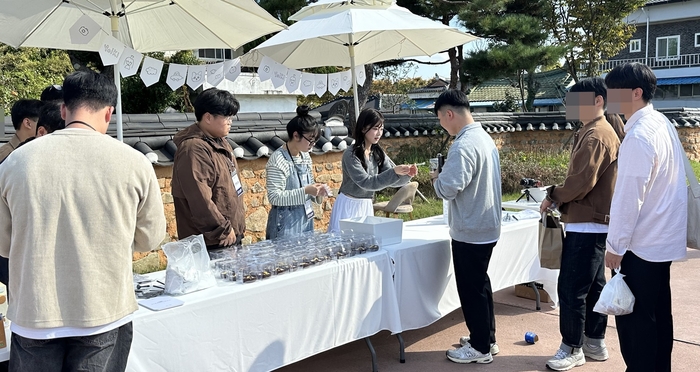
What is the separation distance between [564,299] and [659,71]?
34675mm

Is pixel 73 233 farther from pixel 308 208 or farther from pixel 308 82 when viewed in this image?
pixel 308 82

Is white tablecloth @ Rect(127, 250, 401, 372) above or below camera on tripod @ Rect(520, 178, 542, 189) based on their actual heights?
below

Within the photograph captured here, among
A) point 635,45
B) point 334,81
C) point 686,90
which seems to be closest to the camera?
point 334,81

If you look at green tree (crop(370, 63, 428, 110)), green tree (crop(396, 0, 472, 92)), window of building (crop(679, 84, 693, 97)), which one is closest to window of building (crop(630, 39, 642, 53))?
window of building (crop(679, 84, 693, 97))

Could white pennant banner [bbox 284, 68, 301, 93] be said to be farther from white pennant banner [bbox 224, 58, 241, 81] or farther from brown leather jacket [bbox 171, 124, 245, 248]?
brown leather jacket [bbox 171, 124, 245, 248]

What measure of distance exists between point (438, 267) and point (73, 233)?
2638 mm

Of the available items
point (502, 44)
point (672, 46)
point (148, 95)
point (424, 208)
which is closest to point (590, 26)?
point (502, 44)

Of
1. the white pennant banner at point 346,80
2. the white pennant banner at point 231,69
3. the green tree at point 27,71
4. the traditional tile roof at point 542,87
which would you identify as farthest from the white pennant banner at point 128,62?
the traditional tile roof at point 542,87

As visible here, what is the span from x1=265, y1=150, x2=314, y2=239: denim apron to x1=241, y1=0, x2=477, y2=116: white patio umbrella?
1444mm

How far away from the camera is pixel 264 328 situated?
3.07 meters

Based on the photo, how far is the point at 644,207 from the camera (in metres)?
2.82

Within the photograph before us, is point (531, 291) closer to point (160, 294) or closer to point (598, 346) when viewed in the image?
point (598, 346)

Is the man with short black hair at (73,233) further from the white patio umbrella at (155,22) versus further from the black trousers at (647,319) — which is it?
the black trousers at (647,319)

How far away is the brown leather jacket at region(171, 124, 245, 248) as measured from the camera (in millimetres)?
3262
